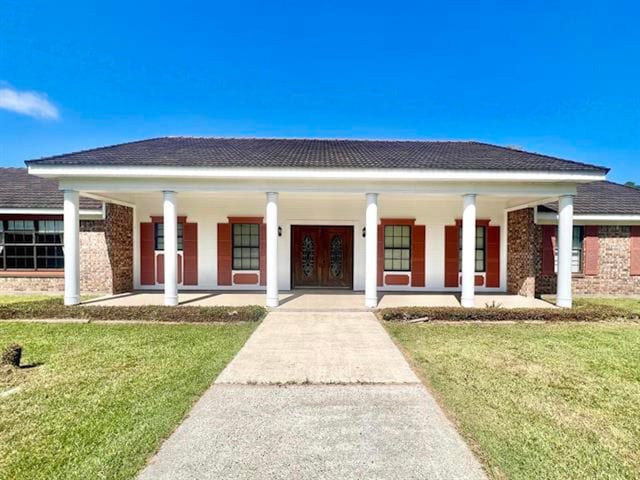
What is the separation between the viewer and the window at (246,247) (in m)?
12.8

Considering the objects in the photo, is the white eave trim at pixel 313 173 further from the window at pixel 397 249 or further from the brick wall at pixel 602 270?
the window at pixel 397 249

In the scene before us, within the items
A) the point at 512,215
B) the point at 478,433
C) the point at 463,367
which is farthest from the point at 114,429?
the point at 512,215

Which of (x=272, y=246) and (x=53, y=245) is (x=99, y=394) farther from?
(x=53, y=245)

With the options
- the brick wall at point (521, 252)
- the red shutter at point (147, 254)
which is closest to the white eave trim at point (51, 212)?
the red shutter at point (147, 254)

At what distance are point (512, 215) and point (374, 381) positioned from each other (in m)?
10.3

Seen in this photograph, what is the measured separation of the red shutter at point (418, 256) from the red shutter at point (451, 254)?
2.78 feet

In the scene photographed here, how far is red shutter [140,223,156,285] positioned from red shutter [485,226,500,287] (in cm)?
1222

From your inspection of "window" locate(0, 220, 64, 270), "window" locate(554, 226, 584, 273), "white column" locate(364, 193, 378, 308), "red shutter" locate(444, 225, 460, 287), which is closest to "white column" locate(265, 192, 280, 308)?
"white column" locate(364, 193, 378, 308)

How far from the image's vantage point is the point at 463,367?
516cm

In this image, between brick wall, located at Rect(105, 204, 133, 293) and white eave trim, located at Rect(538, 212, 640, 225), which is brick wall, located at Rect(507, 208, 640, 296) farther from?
brick wall, located at Rect(105, 204, 133, 293)

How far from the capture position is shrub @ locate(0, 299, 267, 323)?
802cm

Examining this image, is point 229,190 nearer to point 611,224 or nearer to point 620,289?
point 611,224

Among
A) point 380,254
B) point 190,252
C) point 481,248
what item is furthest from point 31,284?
point 481,248

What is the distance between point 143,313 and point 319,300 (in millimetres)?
4763
